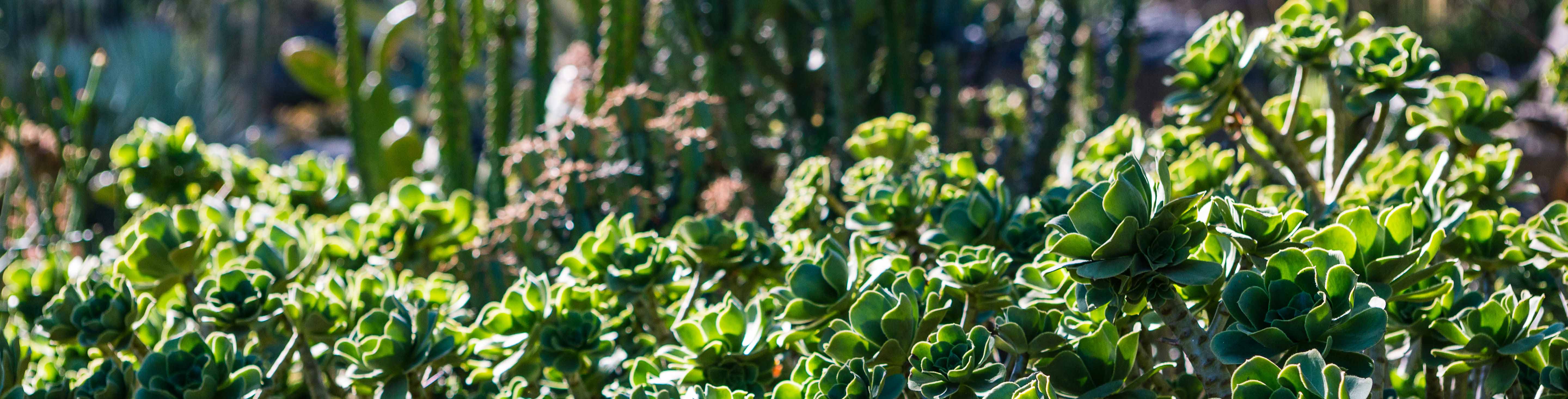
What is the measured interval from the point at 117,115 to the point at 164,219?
5.18 metres

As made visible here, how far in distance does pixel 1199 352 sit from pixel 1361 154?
0.44m

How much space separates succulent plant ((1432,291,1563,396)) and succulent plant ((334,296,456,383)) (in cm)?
87

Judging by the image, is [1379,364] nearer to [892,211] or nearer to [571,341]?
[892,211]

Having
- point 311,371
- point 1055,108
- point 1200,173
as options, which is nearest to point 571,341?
point 311,371

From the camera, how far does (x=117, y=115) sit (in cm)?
546

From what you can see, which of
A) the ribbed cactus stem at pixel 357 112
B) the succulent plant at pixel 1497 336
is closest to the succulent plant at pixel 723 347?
the succulent plant at pixel 1497 336

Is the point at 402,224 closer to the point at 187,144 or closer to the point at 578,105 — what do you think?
the point at 187,144

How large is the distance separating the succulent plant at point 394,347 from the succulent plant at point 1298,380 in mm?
707

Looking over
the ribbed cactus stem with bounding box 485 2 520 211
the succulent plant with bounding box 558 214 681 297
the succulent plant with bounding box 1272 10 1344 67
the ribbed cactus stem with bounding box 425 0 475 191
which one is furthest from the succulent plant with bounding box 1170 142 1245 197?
the ribbed cactus stem with bounding box 425 0 475 191

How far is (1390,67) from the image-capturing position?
1.03 meters

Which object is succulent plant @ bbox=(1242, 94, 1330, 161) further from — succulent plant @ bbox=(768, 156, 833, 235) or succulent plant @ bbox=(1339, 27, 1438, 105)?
succulent plant @ bbox=(768, 156, 833, 235)

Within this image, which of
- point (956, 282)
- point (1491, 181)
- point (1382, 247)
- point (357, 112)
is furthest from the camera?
point (357, 112)

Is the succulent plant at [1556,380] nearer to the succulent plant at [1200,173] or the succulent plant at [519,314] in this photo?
the succulent plant at [1200,173]

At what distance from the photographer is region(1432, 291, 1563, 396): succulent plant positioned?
31.6 inches
